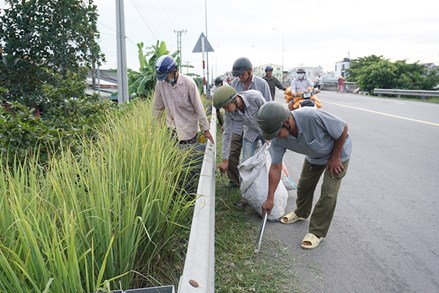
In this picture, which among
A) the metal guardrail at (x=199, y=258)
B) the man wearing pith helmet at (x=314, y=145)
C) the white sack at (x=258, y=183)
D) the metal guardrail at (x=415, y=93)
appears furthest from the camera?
the metal guardrail at (x=415, y=93)

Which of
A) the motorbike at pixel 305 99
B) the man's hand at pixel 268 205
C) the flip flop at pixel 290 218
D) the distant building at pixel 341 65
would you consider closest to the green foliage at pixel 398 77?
the distant building at pixel 341 65

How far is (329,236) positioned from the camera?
3.87 metres

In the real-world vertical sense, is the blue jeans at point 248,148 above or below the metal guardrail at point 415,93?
below

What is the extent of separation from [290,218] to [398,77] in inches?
1267

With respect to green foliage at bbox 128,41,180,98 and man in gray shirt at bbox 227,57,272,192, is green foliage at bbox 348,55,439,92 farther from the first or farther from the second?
man in gray shirt at bbox 227,57,272,192

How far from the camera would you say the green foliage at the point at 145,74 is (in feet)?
34.6

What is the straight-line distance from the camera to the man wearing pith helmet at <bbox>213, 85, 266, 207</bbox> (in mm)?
3949

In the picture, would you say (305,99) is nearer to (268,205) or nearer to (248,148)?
(248,148)

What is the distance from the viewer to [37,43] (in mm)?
6090

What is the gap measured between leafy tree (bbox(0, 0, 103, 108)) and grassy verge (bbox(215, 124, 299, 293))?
3465 mm

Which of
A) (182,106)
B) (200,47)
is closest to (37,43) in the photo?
(182,106)

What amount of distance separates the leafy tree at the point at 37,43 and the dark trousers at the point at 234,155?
265cm

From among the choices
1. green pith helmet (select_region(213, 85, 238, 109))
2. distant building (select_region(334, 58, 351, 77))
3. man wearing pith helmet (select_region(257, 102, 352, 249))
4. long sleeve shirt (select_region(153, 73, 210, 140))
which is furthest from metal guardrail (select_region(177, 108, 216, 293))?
distant building (select_region(334, 58, 351, 77))

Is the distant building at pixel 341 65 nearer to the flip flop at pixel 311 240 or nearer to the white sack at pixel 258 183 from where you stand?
the white sack at pixel 258 183
